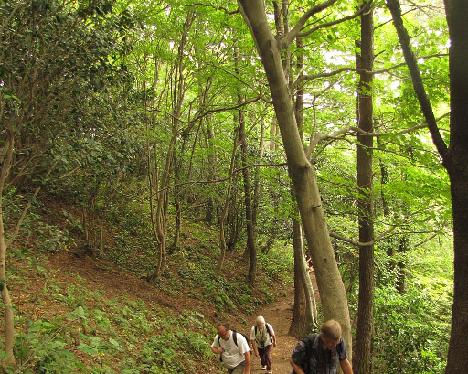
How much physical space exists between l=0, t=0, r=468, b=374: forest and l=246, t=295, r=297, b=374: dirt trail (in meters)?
0.09

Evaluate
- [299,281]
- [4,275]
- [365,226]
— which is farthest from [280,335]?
[4,275]

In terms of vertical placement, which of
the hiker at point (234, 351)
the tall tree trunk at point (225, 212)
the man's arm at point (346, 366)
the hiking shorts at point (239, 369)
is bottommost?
the hiking shorts at point (239, 369)

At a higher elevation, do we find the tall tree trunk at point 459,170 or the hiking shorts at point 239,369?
the tall tree trunk at point 459,170

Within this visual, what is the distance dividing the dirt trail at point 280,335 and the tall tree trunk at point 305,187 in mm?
6262

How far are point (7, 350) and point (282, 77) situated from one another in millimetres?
4763

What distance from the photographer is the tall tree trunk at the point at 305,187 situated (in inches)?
183

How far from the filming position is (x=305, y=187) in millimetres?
4758

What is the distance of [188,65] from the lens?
12609 mm

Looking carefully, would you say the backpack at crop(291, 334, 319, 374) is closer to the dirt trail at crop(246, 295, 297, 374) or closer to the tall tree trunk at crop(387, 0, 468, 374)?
the tall tree trunk at crop(387, 0, 468, 374)

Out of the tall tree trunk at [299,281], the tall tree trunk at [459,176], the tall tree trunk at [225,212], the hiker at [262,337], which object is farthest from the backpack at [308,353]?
the tall tree trunk at [225,212]

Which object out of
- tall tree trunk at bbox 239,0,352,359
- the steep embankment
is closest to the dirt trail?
the steep embankment

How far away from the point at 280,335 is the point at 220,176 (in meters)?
6.74

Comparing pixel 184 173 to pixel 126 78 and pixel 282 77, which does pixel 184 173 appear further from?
pixel 282 77

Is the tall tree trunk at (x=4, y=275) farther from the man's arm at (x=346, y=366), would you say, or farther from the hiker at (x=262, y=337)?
the hiker at (x=262, y=337)
